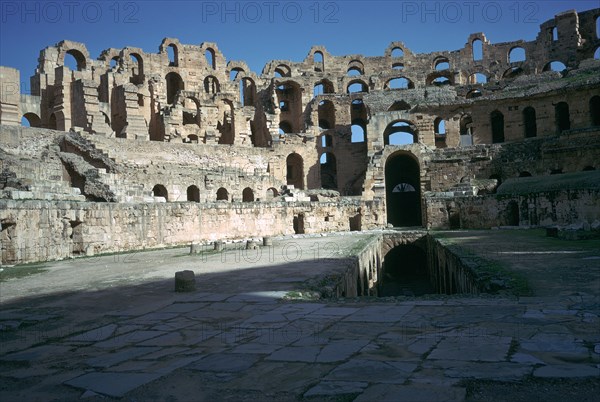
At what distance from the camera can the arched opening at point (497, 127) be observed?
32.5 m

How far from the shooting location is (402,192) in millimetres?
33688

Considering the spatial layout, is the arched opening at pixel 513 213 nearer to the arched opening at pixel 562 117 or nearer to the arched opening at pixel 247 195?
the arched opening at pixel 562 117

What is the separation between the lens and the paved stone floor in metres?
3.18

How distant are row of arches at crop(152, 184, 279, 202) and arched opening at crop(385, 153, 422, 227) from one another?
27.7 ft

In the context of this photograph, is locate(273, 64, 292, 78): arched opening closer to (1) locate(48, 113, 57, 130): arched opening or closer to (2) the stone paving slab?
(1) locate(48, 113, 57, 130): arched opening

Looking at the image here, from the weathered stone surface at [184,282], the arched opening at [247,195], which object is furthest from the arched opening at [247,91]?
the weathered stone surface at [184,282]

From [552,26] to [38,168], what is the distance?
38432 millimetres

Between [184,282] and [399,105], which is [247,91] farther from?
[184,282]

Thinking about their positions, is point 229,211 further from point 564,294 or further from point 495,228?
point 564,294

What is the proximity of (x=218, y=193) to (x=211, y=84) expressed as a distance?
55.7 ft

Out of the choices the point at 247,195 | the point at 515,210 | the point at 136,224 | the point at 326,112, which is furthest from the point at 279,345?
the point at 326,112

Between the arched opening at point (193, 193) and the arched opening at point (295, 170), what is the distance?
10.6m

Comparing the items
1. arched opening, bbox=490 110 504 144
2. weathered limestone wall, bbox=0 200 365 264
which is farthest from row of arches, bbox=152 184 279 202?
arched opening, bbox=490 110 504 144

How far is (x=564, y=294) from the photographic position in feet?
19.0
